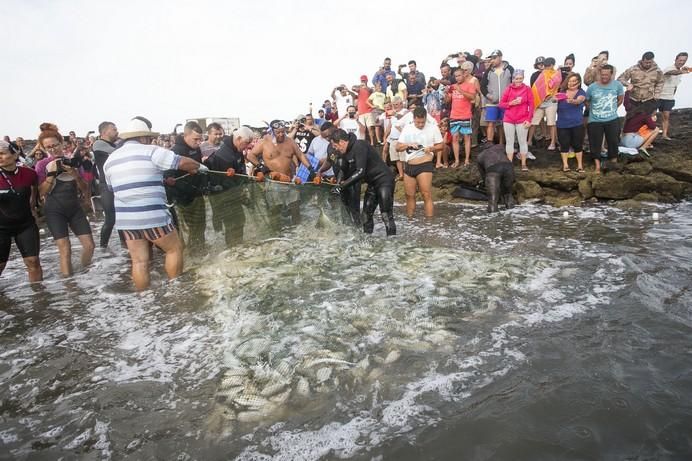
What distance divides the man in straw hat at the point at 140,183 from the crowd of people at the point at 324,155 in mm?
→ 16

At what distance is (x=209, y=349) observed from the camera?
406 cm

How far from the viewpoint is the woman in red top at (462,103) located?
11047mm

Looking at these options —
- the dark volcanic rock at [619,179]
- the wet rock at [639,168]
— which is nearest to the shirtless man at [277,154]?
the dark volcanic rock at [619,179]

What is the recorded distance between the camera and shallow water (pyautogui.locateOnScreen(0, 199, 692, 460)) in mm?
2697

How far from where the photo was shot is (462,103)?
11.3 m

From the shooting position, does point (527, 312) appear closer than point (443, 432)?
No

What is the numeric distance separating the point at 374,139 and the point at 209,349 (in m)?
13.2

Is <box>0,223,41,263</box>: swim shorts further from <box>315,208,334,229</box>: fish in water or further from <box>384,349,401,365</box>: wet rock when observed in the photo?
<box>384,349,401,365</box>: wet rock

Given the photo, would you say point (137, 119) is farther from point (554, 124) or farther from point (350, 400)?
point (554, 124)

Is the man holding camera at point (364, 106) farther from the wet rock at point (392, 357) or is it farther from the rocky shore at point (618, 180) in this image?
the wet rock at point (392, 357)

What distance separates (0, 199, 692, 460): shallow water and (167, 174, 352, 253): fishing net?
528mm

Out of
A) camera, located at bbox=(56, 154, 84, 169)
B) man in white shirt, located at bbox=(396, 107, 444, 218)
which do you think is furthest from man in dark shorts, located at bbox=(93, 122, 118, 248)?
man in white shirt, located at bbox=(396, 107, 444, 218)

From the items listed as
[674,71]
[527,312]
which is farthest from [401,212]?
[674,71]

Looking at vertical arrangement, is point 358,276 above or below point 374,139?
below
